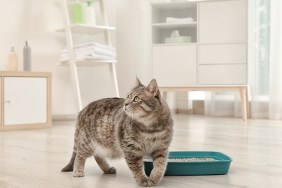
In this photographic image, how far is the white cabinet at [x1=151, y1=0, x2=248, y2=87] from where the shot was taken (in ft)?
11.9

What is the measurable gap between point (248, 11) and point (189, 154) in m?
2.47

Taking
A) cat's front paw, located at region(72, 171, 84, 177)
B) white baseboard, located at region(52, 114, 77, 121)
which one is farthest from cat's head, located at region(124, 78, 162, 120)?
white baseboard, located at region(52, 114, 77, 121)

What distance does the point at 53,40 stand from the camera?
3695mm

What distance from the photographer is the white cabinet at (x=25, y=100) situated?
2.87 m

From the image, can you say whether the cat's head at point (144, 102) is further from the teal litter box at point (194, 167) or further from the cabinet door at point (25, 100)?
the cabinet door at point (25, 100)

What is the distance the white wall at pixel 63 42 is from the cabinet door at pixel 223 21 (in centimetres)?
70

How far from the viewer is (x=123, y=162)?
162cm

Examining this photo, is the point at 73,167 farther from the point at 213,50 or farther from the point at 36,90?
the point at 213,50

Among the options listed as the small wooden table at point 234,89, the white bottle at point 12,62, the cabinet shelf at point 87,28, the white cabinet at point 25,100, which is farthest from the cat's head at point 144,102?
the small wooden table at point 234,89

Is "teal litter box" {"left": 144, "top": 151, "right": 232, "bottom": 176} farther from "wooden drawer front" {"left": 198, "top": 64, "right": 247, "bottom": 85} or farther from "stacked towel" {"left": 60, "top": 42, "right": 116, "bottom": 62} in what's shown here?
"wooden drawer front" {"left": 198, "top": 64, "right": 247, "bottom": 85}

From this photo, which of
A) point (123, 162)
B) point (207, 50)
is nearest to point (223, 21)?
point (207, 50)

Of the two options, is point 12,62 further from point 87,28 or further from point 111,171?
point 111,171

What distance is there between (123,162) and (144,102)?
1.65 feet

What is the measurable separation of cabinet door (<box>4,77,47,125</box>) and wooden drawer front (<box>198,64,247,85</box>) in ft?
4.60
